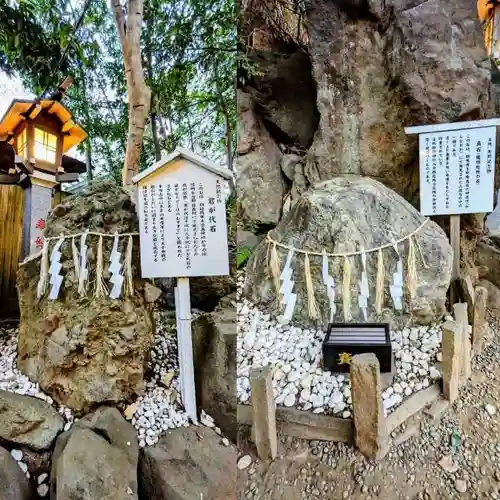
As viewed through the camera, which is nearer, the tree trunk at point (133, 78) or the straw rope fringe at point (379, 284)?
the straw rope fringe at point (379, 284)

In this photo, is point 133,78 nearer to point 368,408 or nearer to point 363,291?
point 363,291

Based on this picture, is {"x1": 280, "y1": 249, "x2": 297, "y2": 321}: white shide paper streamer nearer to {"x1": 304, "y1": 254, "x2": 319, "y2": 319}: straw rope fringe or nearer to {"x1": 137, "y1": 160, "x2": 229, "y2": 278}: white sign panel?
Answer: {"x1": 304, "y1": 254, "x2": 319, "y2": 319}: straw rope fringe

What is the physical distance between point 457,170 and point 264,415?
30.5 inches

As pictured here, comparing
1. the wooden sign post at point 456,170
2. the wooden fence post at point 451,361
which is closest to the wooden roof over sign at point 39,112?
the wooden sign post at point 456,170

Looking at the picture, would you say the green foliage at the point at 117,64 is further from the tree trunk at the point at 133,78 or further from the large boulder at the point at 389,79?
the large boulder at the point at 389,79

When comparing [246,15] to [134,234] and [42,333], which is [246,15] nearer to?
[134,234]

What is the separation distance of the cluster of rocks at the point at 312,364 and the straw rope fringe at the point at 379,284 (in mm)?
74

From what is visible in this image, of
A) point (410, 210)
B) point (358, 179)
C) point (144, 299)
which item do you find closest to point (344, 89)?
point (358, 179)

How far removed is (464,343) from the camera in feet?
2.94

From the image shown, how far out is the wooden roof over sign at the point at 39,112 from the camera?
96cm

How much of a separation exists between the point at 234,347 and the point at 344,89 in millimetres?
797

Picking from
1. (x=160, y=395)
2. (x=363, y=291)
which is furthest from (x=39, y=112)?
(x=363, y=291)

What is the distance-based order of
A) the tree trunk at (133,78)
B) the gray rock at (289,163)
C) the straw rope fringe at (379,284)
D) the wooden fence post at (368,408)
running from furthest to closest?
the gray rock at (289,163) < the tree trunk at (133,78) < the straw rope fringe at (379,284) < the wooden fence post at (368,408)

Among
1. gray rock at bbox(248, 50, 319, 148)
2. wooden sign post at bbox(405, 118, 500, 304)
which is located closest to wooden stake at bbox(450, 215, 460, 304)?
wooden sign post at bbox(405, 118, 500, 304)
